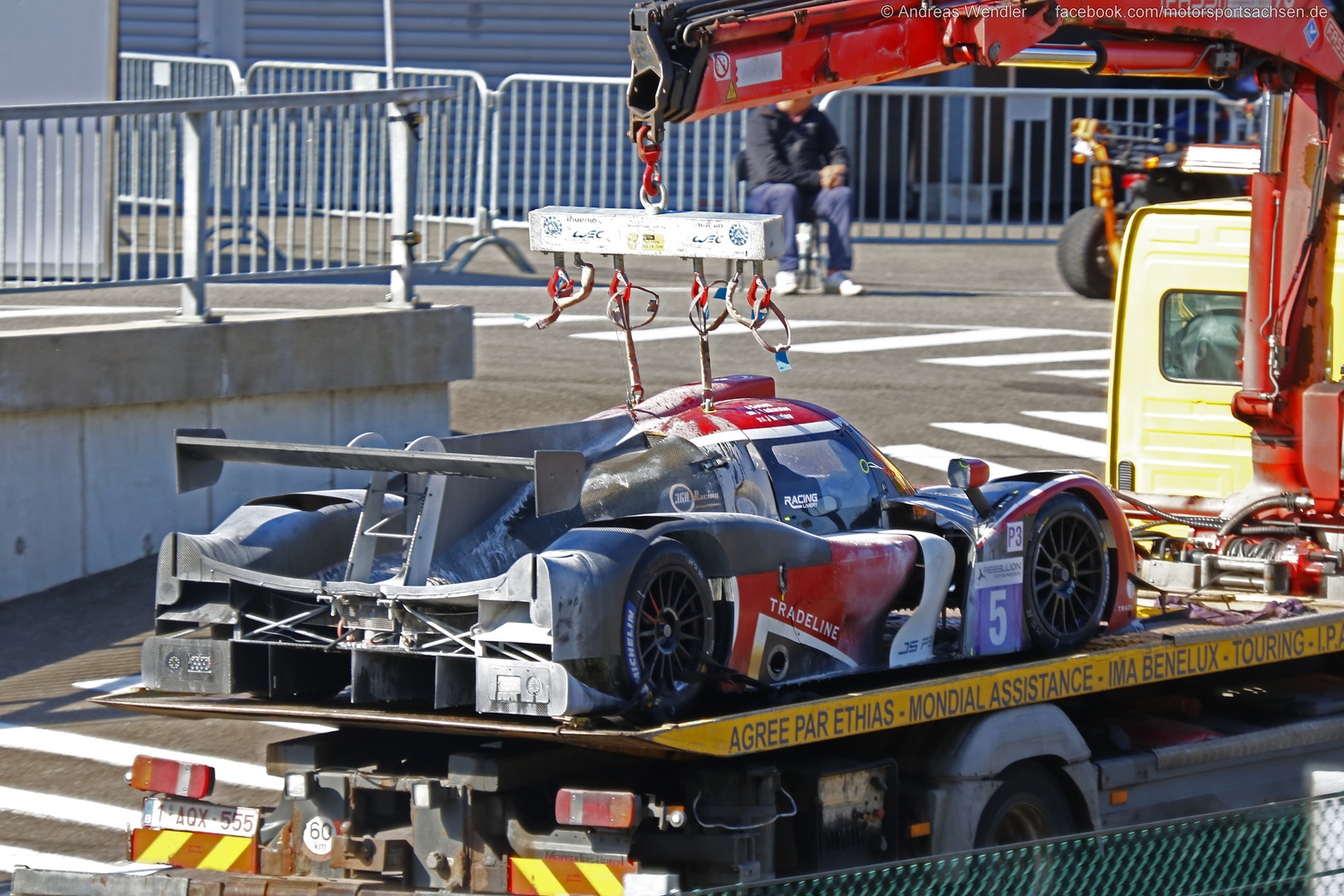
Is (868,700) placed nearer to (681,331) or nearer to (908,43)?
(908,43)

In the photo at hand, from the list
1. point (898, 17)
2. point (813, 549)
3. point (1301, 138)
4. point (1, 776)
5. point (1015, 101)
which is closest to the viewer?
point (813, 549)

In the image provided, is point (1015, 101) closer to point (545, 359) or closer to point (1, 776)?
point (545, 359)

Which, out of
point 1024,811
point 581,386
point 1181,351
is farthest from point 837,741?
point 581,386

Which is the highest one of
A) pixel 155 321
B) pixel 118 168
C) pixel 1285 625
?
pixel 118 168

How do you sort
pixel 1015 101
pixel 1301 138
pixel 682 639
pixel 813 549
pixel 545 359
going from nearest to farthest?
pixel 682 639, pixel 813 549, pixel 1301 138, pixel 545 359, pixel 1015 101

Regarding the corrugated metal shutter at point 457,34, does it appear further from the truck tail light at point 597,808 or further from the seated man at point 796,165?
the truck tail light at point 597,808

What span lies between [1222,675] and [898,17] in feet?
11.1

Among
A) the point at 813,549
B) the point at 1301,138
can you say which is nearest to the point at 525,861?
the point at 813,549

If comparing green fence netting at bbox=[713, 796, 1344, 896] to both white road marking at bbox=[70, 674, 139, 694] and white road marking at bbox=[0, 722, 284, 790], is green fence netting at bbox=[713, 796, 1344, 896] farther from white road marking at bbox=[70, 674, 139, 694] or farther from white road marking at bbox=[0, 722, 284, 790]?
white road marking at bbox=[70, 674, 139, 694]

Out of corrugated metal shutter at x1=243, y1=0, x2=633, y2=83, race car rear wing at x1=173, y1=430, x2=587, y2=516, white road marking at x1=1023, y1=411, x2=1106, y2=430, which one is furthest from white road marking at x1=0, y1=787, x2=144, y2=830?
corrugated metal shutter at x1=243, y1=0, x2=633, y2=83

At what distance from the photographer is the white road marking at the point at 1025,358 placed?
689 inches

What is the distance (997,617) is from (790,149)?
37.9 feet

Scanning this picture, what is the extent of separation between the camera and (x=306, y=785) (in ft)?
23.7

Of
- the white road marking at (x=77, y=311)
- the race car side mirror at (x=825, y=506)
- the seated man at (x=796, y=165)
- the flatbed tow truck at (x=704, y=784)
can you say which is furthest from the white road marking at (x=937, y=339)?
the race car side mirror at (x=825, y=506)
